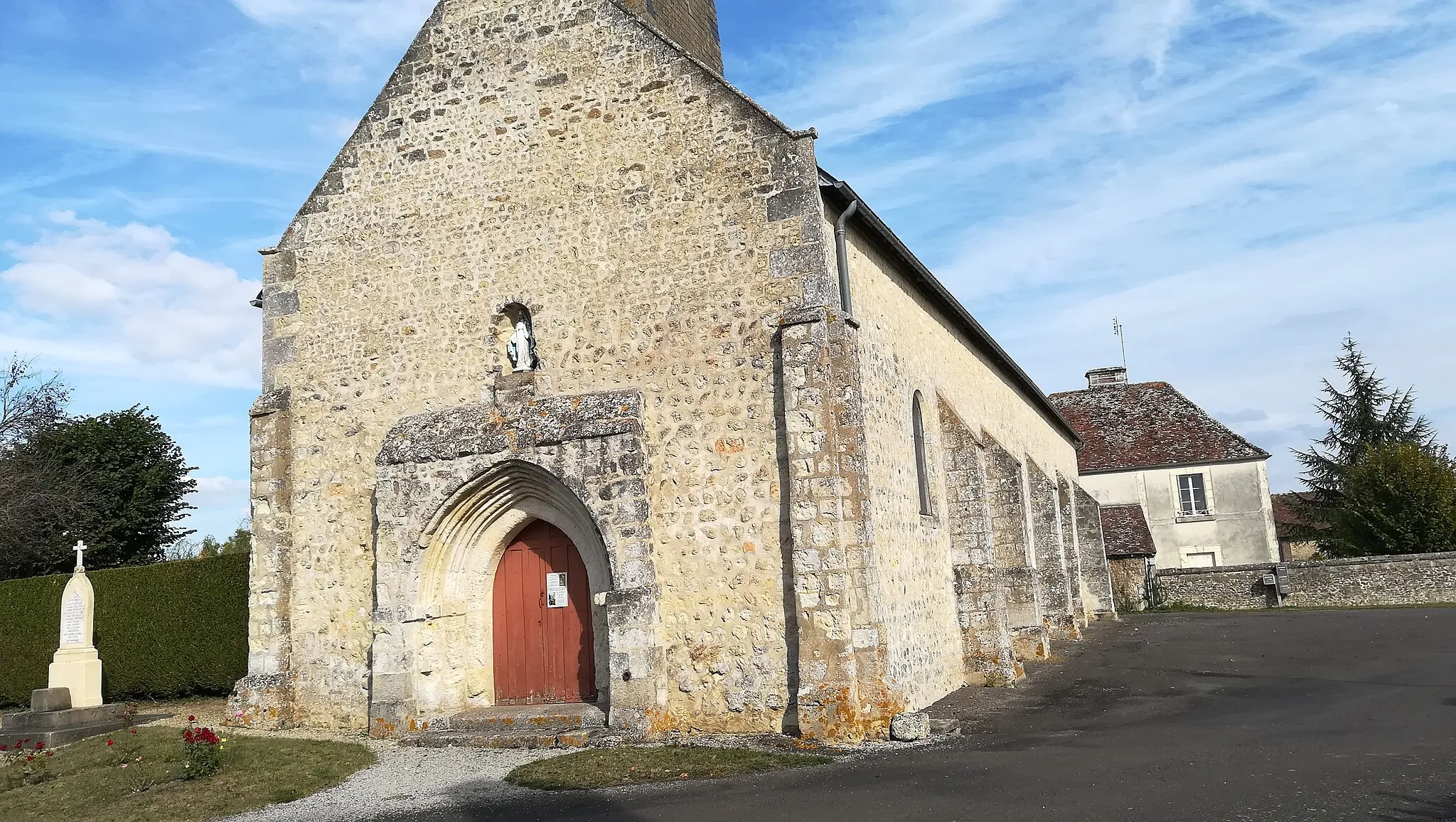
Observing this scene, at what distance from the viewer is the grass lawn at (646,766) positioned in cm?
776

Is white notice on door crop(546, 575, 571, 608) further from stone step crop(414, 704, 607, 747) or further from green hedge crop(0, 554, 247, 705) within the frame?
green hedge crop(0, 554, 247, 705)

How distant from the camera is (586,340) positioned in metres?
10.9

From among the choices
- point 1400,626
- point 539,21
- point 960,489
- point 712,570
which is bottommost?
point 1400,626

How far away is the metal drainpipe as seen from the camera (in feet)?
33.9

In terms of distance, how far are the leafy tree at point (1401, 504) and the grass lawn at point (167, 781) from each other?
89.4ft

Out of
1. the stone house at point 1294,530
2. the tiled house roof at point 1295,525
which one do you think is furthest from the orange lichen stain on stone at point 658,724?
the tiled house roof at point 1295,525

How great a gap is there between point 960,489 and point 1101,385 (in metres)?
25.0

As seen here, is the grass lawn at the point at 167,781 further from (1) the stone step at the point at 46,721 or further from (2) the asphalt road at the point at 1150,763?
(2) the asphalt road at the point at 1150,763

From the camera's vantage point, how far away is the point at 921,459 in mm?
12789

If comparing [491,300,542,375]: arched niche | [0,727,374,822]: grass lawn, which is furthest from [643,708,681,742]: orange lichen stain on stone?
[491,300,542,375]: arched niche

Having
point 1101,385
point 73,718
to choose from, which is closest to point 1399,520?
point 1101,385

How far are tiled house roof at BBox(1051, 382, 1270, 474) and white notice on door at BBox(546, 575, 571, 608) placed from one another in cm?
2322

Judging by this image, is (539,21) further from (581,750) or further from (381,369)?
(581,750)

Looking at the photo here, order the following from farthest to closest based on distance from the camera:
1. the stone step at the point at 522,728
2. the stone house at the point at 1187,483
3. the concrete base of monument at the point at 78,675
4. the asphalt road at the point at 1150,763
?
the stone house at the point at 1187,483 → the concrete base of monument at the point at 78,675 → the stone step at the point at 522,728 → the asphalt road at the point at 1150,763
